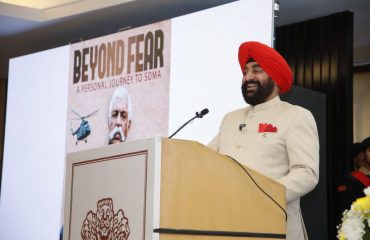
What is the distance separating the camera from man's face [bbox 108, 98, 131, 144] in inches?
226

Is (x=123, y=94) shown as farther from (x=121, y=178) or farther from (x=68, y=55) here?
(x=121, y=178)

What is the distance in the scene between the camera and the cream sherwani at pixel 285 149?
2477 millimetres

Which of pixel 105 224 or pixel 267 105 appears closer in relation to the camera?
pixel 105 224

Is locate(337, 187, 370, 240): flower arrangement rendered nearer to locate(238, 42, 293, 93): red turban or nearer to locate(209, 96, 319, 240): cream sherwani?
locate(209, 96, 319, 240): cream sherwani

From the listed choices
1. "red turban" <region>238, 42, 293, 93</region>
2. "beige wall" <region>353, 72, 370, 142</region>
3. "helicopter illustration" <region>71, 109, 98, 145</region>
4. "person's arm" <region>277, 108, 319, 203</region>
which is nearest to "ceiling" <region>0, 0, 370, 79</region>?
"beige wall" <region>353, 72, 370, 142</region>

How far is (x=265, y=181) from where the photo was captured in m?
2.25

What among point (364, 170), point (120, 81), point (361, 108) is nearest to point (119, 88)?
point (120, 81)

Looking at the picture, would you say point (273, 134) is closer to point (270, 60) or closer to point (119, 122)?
point (270, 60)

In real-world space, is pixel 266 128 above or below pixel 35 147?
below

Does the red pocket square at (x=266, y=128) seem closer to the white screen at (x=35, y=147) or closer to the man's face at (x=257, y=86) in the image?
the man's face at (x=257, y=86)

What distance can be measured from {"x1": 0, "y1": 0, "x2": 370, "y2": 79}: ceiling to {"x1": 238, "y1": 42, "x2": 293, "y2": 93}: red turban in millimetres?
3231

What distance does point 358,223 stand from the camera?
4.65 ft

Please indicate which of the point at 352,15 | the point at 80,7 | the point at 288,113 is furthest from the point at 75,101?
the point at 288,113

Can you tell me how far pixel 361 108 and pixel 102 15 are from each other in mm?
2600
